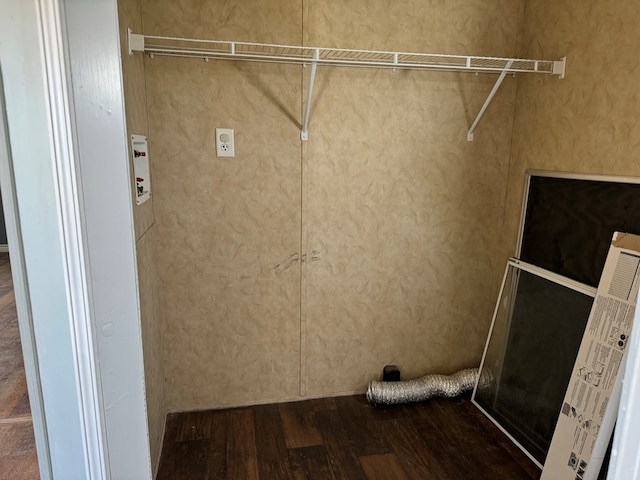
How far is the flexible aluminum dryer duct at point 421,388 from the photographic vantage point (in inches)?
95.8

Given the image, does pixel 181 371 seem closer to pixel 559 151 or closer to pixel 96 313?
pixel 96 313

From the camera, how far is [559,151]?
2109 mm

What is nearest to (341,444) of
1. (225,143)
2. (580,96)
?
(225,143)

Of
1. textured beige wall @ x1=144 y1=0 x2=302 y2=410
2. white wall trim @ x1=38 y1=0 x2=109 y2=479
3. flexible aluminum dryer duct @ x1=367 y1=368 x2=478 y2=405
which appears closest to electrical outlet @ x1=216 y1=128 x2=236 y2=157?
textured beige wall @ x1=144 y1=0 x2=302 y2=410

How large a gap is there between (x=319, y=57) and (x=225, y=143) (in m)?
0.63

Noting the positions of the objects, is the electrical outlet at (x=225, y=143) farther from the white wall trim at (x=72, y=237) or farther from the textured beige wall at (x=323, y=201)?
the white wall trim at (x=72, y=237)

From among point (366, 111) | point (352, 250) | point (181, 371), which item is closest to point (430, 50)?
point (366, 111)

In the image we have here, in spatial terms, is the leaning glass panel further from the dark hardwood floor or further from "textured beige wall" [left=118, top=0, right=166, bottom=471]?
"textured beige wall" [left=118, top=0, right=166, bottom=471]

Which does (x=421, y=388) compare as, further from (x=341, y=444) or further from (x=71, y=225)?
(x=71, y=225)

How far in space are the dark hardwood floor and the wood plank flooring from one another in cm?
57

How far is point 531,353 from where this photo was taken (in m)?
2.21

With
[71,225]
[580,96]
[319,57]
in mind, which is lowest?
[71,225]

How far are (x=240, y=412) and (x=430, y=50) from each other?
2.25m

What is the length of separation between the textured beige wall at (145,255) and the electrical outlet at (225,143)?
1.08 feet
